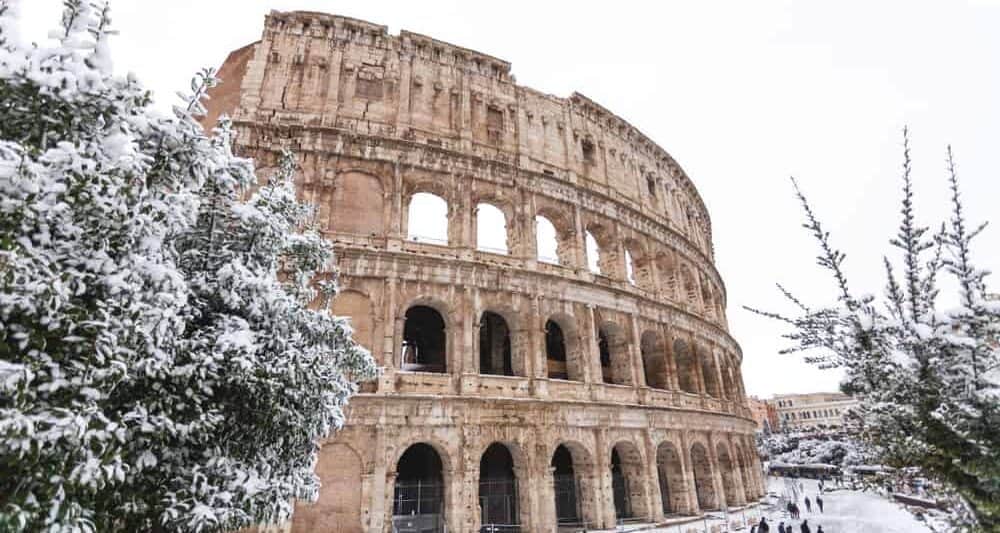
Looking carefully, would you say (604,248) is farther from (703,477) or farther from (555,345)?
(703,477)

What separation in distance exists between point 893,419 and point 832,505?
89.7ft

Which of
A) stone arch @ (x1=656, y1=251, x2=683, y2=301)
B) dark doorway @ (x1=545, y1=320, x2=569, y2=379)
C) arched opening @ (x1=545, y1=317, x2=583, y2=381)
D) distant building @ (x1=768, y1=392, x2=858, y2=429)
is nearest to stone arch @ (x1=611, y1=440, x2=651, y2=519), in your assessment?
arched opening @ (x1=545, y1=317, x2=583, y2=381)

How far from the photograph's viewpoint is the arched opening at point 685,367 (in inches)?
758

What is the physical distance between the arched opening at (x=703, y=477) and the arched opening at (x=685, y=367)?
222 centimetres

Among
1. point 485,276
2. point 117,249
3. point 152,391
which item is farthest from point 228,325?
point 485,276

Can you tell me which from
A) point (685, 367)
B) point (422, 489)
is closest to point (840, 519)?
point (685, 367)

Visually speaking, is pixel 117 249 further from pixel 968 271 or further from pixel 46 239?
pixel 968 271

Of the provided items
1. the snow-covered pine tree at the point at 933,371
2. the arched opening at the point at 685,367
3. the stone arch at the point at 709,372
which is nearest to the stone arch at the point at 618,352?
the arched opening at the point at 685,367

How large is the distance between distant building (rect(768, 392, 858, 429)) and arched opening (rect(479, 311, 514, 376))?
3482 inches

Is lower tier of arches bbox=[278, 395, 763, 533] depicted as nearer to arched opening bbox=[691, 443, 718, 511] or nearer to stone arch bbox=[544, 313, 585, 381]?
arched opening bbox=[691, 443, 718, 511]

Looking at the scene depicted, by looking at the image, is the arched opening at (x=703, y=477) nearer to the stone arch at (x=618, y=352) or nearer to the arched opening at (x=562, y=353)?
the stone arch at (x=618, y=352)

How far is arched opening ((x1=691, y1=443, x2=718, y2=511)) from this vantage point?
57.4 ft

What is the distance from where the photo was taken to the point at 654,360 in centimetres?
1841

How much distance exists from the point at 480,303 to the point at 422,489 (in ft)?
17.6
